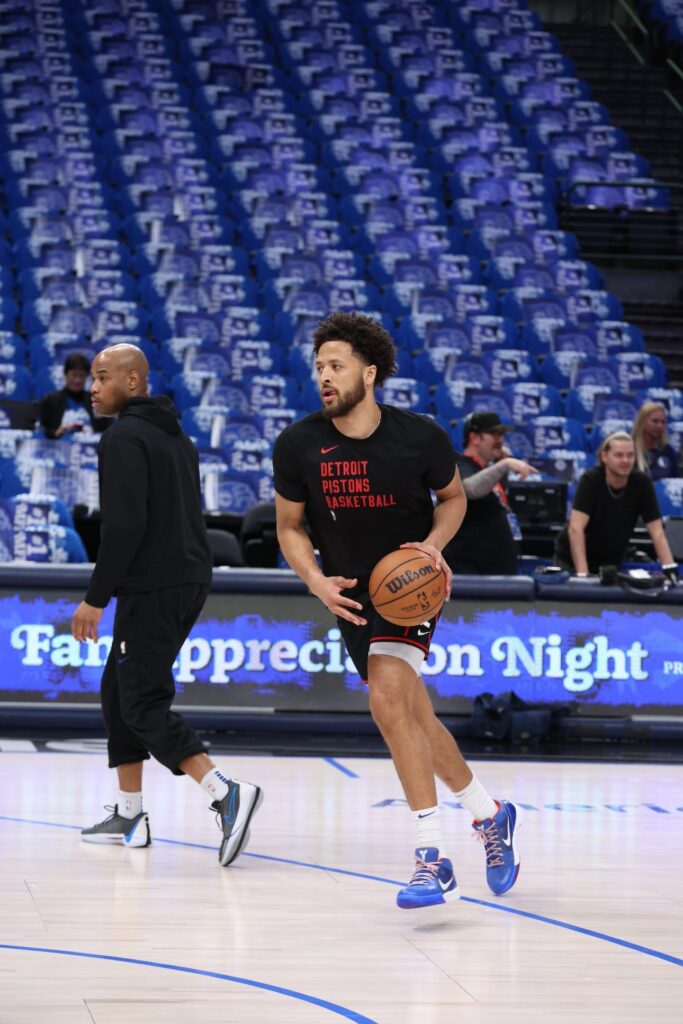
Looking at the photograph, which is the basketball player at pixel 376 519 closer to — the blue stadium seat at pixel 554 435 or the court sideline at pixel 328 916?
the court sideline at pixel 328 916

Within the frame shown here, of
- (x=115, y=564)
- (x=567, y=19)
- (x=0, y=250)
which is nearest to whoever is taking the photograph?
(x=115, y=564)

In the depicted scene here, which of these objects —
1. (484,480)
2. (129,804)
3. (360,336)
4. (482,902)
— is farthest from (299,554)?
(484,480)

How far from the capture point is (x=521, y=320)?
1557 centimetres

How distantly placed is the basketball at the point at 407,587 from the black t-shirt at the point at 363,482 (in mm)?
205

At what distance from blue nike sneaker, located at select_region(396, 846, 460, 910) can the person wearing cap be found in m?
3.97

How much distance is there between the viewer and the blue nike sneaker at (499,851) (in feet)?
15.3

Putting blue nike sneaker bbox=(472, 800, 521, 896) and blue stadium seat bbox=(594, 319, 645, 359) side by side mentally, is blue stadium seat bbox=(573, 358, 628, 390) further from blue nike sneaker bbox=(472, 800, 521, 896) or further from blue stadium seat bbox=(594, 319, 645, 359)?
blue nike sneaker bbox=(472, 800, 521, 896)

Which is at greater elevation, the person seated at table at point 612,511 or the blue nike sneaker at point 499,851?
the person seated at table at point 612,511

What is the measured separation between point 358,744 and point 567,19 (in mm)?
18499

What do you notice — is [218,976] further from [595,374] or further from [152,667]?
[595,374]

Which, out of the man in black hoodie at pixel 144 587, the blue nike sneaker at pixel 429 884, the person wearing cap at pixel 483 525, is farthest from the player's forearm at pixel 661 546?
the blue nike sneaker at pixel 429 884

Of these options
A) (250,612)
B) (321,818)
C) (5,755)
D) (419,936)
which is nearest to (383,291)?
(250,612)

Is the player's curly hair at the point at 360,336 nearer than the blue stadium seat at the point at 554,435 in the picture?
Yes

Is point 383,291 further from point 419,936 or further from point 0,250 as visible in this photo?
point 419,936
